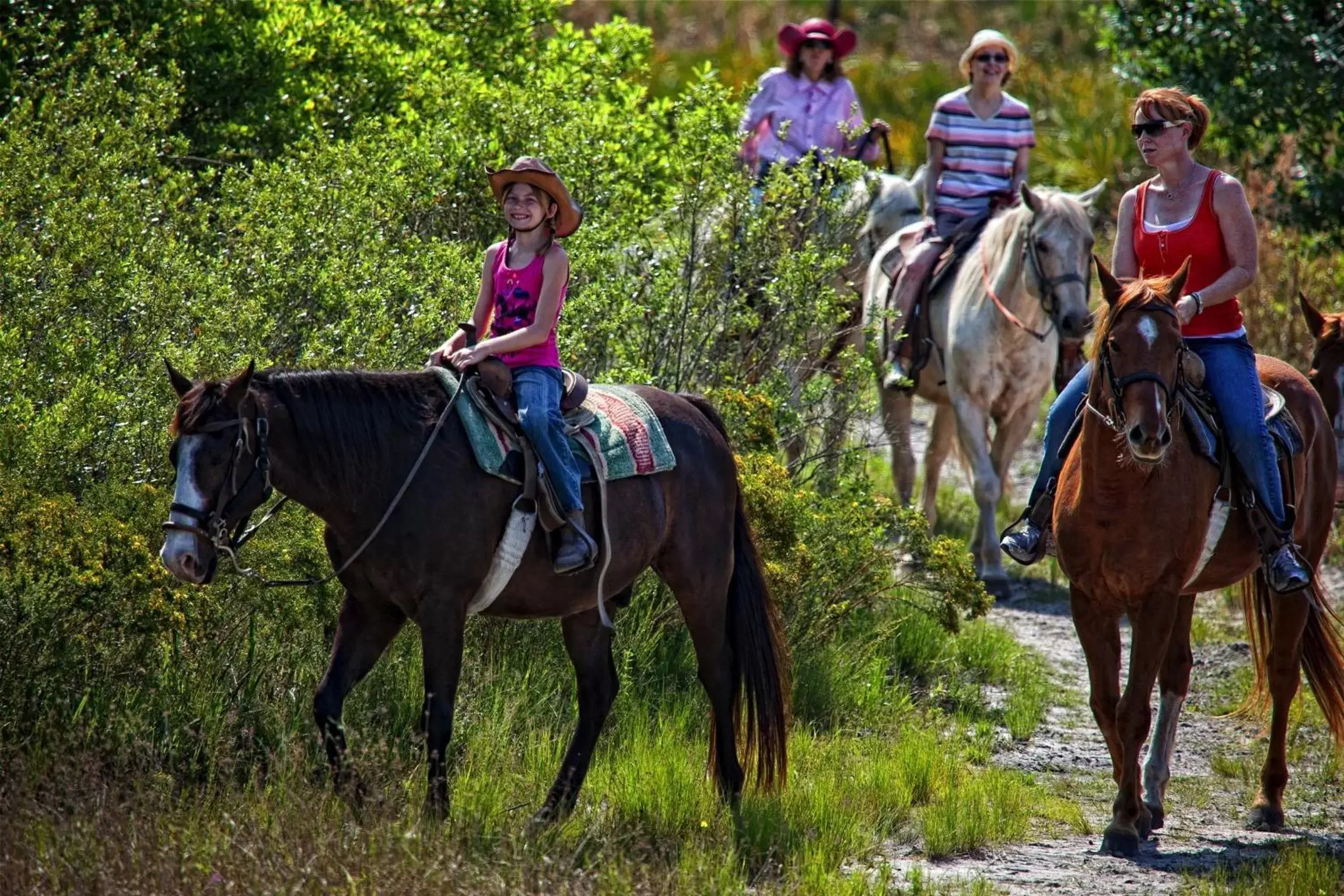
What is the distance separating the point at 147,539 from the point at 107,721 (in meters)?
0.84

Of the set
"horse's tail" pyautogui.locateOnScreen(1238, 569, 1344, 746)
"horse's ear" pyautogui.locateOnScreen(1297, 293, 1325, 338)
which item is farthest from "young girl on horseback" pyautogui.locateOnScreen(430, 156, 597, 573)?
"horse's ear" pyautogui.locateOnScreen(1297, 293, 1325, 338)

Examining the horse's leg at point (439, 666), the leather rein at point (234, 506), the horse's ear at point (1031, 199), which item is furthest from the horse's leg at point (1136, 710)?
the horse's ear at point (1031, 199)

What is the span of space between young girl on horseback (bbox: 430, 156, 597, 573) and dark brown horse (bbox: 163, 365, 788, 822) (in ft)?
0.56

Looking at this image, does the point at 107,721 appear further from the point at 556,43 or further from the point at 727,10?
the point at 727,10

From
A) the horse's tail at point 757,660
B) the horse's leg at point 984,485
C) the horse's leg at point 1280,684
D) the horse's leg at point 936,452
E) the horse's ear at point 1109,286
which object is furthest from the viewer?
the horse's leg at point 936,452

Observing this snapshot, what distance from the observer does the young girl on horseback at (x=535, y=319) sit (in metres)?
5.88

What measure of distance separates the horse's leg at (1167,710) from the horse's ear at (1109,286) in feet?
4.89

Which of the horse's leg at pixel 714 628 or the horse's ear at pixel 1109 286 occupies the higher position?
the horse's ear at pixel 1109 286

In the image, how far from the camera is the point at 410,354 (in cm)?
796

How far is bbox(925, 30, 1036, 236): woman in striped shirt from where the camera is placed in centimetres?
1201

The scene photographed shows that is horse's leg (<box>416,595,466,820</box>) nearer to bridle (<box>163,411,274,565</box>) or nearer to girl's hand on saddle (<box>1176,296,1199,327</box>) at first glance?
bridle (<box>163,411,274,565</box>)

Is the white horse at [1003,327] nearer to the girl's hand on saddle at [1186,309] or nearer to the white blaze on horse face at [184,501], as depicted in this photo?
the girl's hand on saddle at [1186,309]

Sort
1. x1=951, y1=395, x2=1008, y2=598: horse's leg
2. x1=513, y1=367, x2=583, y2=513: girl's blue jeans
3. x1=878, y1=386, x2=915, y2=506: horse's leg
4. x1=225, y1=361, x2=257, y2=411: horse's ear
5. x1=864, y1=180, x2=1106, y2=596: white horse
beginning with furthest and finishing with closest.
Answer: x1=878, y1=386, x2=915, y2=506: horse's leg, x1=951, y1=395, x2=1008, y2=598: horse's leg, x1=864, y1=180, x2=1106, y2=596: white horse, x1=513, y1=367, x2=583, y2=513: girl's blue jeans, x1=225, y1=361, x2=257, y2=411: horse's ear

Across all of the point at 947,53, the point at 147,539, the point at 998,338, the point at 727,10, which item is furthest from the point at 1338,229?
the point at 727,10
